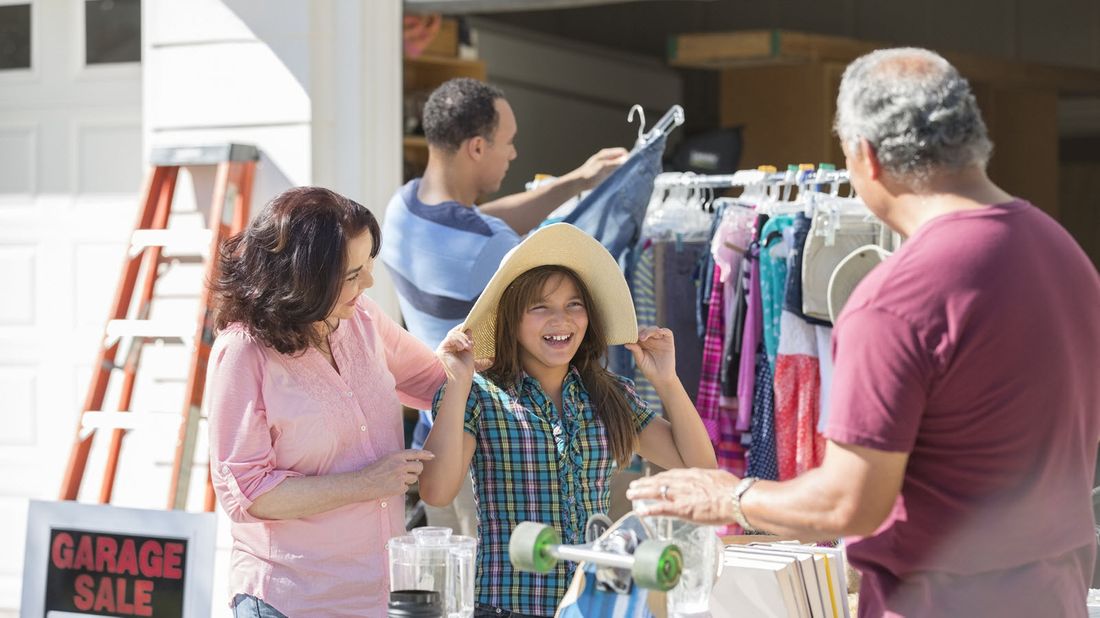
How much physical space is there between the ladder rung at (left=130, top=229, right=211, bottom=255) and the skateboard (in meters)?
2.65

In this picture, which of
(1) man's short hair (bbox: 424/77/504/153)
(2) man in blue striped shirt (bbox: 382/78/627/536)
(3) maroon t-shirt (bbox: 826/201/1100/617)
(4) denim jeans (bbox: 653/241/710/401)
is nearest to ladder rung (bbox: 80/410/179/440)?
(2) man in blue striped shirt (bbox: 382/78/627/536)

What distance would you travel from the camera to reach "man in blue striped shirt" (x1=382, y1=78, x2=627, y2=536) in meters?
3.41

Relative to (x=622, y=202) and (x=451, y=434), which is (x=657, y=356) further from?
(x=622, y=202)

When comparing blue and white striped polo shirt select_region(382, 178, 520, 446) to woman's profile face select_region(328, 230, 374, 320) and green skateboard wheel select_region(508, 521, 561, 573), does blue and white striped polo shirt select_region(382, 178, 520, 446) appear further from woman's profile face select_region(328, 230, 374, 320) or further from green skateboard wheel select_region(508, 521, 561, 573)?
green skateboard wheel select_region(508, 521, 561, 573)

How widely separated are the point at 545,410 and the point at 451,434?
0.18m

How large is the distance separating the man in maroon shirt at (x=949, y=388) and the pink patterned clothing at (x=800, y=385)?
2.03m

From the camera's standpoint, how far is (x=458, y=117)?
3533 mm

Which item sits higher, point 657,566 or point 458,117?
point 458,117

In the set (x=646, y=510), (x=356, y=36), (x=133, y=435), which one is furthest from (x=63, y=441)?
(x=646, y=510)

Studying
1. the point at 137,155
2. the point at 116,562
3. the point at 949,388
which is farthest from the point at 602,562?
the point at 137,155

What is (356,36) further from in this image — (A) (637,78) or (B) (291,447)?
(A) (637,78)

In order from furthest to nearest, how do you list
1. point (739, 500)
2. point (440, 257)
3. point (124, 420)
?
point (124, 420), point (440, 257), point (739, 500)

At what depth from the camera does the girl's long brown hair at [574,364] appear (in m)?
2.50

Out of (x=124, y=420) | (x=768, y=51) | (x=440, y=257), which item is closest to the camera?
(x=440, y=257)
